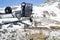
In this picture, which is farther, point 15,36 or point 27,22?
point 27,22

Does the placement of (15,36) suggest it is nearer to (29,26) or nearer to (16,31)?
(16,31)

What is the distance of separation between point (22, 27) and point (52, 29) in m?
1.38

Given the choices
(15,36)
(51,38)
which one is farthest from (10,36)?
(51,38)

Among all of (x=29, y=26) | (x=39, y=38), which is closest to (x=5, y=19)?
(x=29, y=26)

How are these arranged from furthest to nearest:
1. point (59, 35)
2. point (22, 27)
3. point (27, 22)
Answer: point (27, 22)
point (22, 27)
point (59, 35)

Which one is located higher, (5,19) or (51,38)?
(5,19)

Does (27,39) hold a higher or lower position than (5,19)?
lower

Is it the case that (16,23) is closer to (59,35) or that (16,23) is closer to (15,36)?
(15,36)

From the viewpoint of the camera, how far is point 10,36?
920 centimetres

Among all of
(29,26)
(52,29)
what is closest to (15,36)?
(29,26)

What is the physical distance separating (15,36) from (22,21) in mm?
1460

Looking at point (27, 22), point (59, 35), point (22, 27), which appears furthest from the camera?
point (27, 22)

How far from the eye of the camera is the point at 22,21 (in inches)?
412

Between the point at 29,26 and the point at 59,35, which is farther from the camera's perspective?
the point at 29,26
